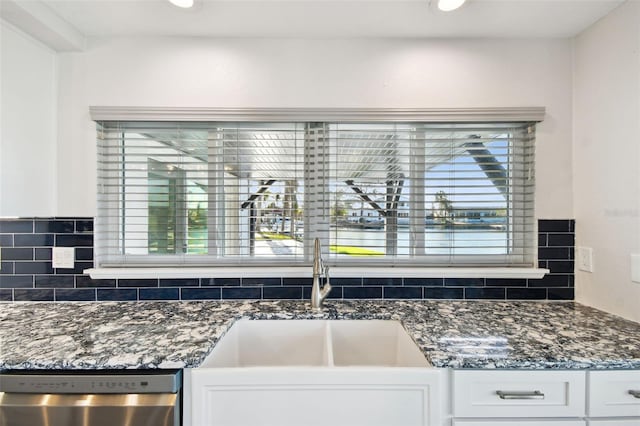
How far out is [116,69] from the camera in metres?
1.61

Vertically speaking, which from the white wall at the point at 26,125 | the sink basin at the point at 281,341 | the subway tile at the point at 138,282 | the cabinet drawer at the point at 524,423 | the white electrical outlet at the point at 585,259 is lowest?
the cabinet drawer at the point at 524,423

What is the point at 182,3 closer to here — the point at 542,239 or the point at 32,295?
the point at 32,295

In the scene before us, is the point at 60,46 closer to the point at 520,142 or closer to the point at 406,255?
the point at 406,255

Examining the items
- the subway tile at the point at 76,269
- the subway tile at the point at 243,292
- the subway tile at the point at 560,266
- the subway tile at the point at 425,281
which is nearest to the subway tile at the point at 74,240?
the subway tile at the point at 76,269

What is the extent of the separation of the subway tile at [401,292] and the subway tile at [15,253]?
2.00m

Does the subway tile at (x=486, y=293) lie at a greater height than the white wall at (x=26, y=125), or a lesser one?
lesser

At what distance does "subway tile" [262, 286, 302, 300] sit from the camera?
1.64 meters

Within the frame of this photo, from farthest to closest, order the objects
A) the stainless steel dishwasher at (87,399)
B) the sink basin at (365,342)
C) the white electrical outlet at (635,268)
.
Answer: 1. the sink basin at (365,342)
2. the white electrical outlet at (635,268)
3. the stainless steel dishwasher at (87,399)

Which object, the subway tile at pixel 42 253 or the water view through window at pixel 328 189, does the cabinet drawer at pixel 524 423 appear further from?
the subway tile at pixel 42 253

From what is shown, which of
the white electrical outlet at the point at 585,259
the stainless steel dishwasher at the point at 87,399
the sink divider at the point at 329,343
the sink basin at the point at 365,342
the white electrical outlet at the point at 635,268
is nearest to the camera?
the stainless steel dishwasher at the point at 87,399

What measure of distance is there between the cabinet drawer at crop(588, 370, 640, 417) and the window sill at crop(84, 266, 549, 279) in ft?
2.18

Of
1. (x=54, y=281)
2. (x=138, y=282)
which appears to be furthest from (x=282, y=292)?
(x=54, y=281)

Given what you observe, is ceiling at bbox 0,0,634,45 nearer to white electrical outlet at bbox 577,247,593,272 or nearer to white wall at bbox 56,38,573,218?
white wall at bbox 56,38,573,218

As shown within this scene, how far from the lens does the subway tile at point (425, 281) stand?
5.38 feet
